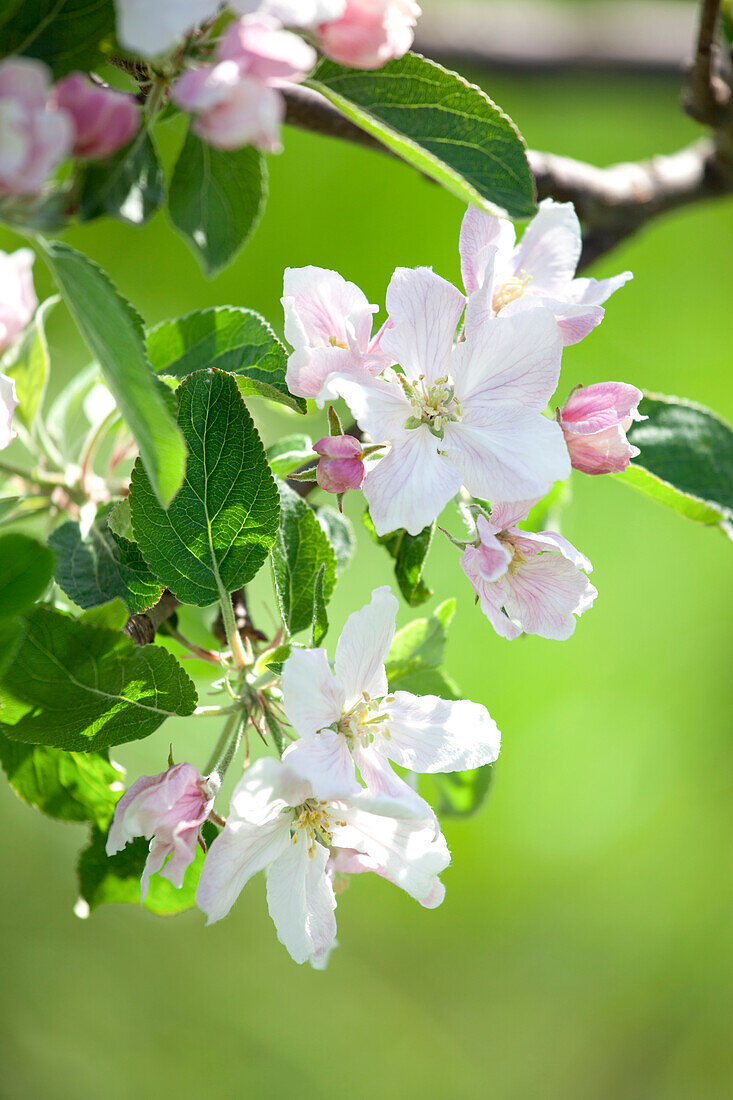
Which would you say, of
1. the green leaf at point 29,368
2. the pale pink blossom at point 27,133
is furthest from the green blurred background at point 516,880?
the pale pink blossom at point 27,133

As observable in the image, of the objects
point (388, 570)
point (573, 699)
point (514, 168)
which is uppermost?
point (514, 168)

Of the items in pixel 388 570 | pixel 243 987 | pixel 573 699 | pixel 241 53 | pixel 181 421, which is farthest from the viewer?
pixel 243 987

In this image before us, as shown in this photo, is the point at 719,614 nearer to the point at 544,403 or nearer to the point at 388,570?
the point at 388,570

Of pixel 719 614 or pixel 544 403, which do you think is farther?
pixel 719 614

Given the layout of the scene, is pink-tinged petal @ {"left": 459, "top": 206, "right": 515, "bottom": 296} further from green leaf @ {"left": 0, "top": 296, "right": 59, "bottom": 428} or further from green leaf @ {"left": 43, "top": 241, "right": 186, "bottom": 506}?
green leaf @ {"left": 0, "top": 296, "right": 59, "bottom": 428}

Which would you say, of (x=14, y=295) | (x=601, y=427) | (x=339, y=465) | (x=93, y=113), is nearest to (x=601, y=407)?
(x=601, y=427)

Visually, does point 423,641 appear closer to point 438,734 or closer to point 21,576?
A: point 438,734

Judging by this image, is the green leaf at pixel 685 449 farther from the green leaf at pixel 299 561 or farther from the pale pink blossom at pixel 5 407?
the pale pink blossom at pixel 5 407

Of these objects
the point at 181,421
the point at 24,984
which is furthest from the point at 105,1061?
the point at 181,421
